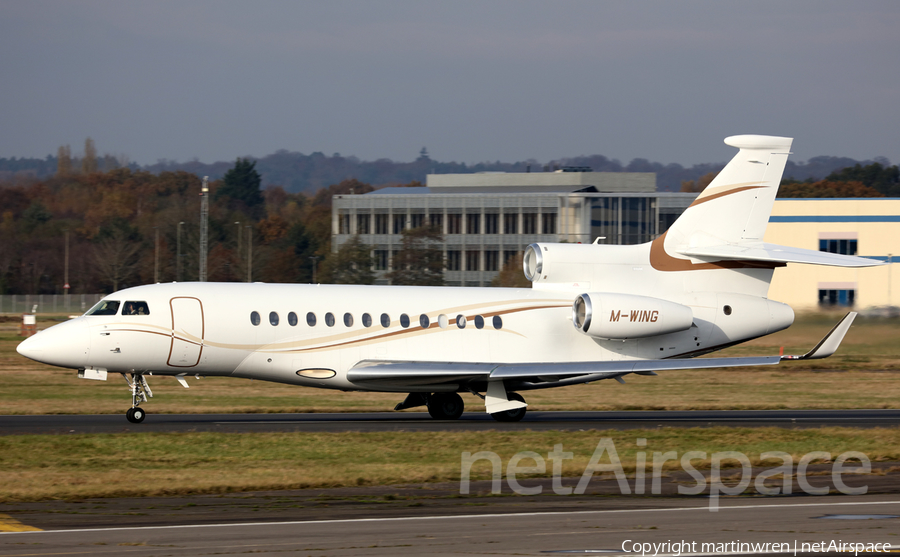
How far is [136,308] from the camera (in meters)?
22.7

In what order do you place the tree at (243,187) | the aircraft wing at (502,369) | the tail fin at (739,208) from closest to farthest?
the aircraft wing at (502,369), the tail fin at (739,208), the tree at (243,187)

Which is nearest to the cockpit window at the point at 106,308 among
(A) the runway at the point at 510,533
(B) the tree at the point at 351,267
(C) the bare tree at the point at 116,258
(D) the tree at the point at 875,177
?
(A) the runway at the point at 510,533

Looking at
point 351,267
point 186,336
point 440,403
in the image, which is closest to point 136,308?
point 186,336

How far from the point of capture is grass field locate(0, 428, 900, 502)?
14.8m

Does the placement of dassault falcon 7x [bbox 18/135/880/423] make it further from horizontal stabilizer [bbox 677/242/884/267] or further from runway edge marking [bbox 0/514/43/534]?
runway edge marking [bbox 0/514/43/534]

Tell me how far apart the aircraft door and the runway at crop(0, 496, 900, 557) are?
11.1m

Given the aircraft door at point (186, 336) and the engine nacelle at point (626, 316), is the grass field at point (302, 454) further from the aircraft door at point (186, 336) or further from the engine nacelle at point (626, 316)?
the engine nacelle at point (626, 316)

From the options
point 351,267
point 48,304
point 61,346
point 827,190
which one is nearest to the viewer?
point 61,346

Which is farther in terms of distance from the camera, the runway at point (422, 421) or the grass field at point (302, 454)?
the runway at point (422, 421)

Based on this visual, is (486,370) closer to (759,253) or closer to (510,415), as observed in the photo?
(510,415)

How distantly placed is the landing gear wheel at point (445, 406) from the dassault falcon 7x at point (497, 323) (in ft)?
0.09

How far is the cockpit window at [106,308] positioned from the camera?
73.9 ft

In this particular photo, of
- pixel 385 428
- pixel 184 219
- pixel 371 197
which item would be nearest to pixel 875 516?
pixel 385 428

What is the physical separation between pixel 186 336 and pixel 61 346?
2.65 m
